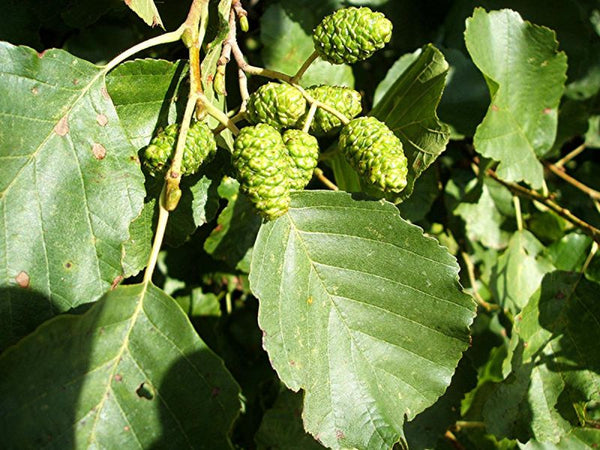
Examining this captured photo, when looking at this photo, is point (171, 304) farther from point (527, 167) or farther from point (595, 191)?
point (595, 191)

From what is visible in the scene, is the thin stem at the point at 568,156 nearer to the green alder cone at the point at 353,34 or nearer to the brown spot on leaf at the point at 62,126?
the green alder cone at the point at 353,34

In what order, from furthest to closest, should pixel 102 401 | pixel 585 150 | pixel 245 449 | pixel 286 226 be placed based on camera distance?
1. pixel 585 150
2. pixel 245 449
3. pixel 286 226
4. pixel 102 401

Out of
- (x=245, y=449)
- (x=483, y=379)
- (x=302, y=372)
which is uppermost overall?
(x=302, y=372)

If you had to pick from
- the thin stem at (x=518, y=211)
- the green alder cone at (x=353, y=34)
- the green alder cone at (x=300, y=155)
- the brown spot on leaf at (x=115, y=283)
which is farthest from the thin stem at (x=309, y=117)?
the thin stem at (x=518, y=211)

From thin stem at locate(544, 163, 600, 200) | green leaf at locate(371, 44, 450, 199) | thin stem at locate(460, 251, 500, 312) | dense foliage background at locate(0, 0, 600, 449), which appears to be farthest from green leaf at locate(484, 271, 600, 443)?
green leaf at locate(371, 44, 450, 199)

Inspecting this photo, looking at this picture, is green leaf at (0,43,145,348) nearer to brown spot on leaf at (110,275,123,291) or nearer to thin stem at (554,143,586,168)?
brown spot on leaf at (110,275,123,291)

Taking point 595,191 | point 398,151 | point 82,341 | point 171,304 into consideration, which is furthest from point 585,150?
point 82,341
